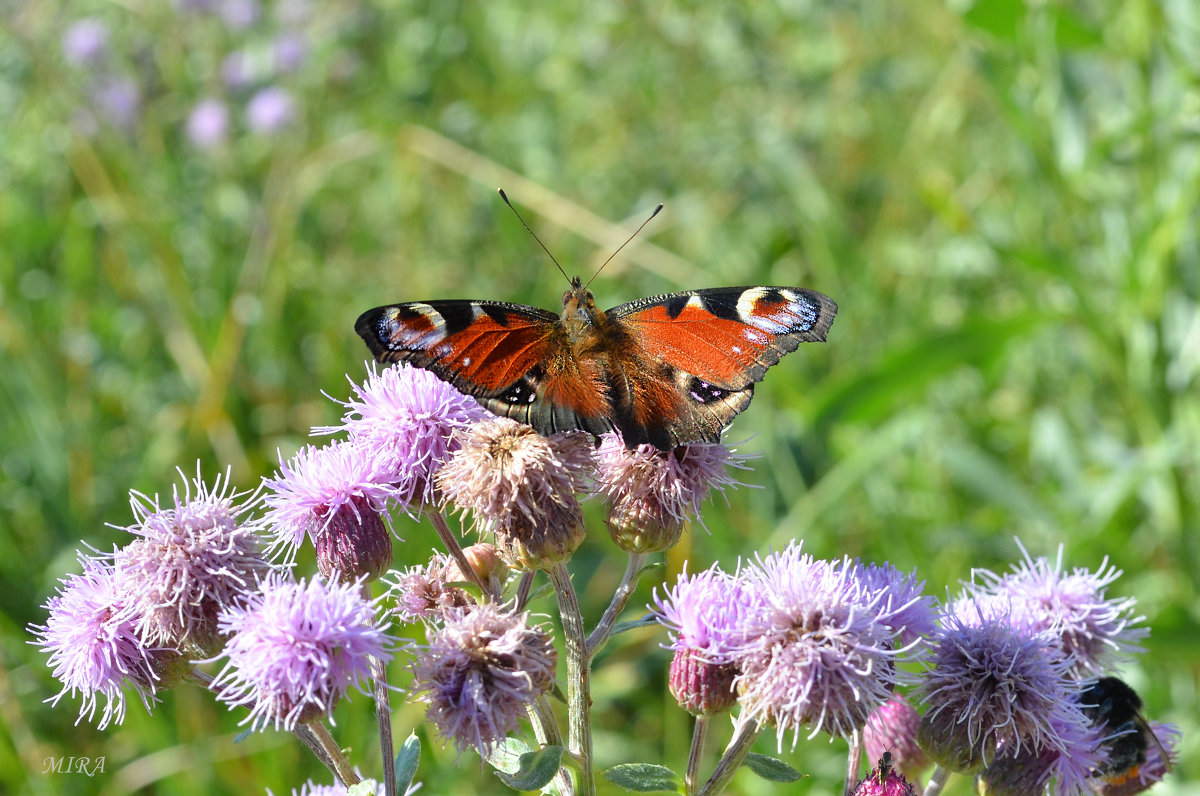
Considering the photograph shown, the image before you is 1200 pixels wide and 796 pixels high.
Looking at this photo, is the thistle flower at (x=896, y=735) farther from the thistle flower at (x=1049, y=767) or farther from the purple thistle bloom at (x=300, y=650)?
the purple thistle bloom at (x=300, y=650)

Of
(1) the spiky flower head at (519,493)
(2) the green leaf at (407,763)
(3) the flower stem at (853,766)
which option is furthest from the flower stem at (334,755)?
(3) the flower stem at (853,766)

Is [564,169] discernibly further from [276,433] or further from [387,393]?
[387,393]

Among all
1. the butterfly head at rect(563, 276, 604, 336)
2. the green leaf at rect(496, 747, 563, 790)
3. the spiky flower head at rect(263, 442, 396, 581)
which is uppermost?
the butterfly head at rect(563, 276, 604, 336)

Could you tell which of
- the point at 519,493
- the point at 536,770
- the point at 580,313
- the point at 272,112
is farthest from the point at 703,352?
the point at 272,112

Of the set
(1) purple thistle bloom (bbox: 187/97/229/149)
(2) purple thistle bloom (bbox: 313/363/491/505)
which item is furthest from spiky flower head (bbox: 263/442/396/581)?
(1) purple thistle bloom (bbox: 187/97/229/149)

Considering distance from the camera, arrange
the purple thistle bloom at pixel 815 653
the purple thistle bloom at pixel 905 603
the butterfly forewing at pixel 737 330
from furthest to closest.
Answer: the butterfly forewing at pixel 737 330 → the purple thistle bloom at pixel 905 603 → the purple thistle bloom at pixel 815 653

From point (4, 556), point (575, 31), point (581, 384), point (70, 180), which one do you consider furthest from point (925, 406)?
point (70, 180)

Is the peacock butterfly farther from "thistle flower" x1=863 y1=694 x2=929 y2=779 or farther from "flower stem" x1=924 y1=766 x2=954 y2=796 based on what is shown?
"flower stem" x1=924 y1=766 x2=954 y2=796
